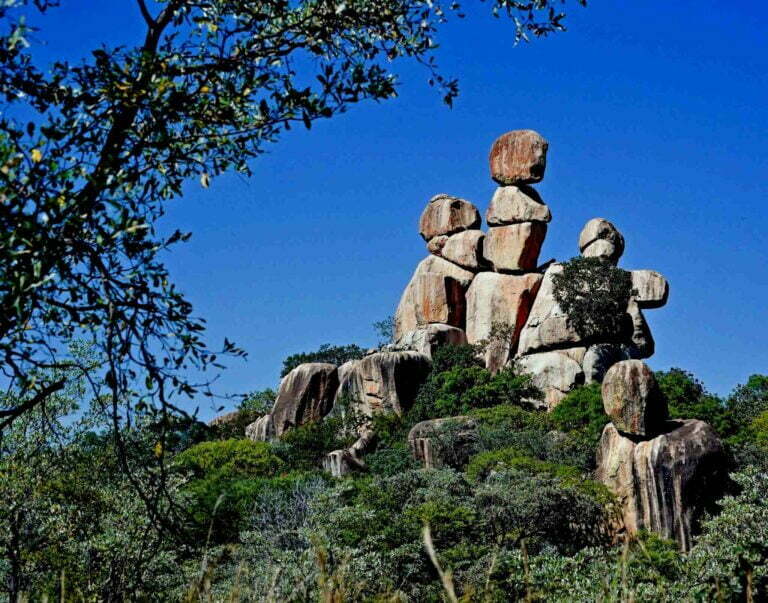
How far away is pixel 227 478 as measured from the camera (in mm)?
29438

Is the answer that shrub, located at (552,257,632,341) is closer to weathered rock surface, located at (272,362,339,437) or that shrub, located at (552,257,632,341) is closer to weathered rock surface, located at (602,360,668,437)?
weathered rock surface, located at (272,362,339,437)

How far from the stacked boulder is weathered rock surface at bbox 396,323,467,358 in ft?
46.3

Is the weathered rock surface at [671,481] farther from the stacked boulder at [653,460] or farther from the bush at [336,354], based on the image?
the bush at [336,354]

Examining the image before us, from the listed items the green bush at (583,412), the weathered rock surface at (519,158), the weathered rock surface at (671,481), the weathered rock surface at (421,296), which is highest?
the weathered rock surface at (519,158)

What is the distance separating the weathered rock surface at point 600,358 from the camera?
3378 cm

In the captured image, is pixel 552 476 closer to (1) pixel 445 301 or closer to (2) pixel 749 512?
(2) pixel 749 512

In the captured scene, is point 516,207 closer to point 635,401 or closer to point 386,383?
point 386,383

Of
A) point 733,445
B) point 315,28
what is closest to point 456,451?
point 733,445

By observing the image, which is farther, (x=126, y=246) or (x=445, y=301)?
(x=445, y=301)

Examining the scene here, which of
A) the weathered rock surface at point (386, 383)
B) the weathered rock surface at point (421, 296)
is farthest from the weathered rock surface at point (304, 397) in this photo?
the weathered rock surface at point (421, 296)

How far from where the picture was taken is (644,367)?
2484cm

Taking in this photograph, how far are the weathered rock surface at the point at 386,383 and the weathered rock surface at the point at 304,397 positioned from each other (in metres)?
1.95

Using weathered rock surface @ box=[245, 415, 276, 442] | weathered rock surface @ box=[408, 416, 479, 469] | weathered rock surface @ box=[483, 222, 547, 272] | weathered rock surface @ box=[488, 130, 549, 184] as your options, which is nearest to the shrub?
weathered rock surface @ box=[483, 222, 547, 272]

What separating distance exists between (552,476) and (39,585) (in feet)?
40.3
